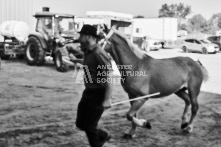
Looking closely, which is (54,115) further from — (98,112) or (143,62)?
(98,112)

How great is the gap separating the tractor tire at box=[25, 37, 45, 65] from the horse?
1012cm

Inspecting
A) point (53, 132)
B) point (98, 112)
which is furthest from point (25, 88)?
point (98, 112)

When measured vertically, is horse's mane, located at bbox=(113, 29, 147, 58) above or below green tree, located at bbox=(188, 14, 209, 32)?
below

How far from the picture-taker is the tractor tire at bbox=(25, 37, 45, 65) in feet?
51.5

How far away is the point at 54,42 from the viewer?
1541 centimetres

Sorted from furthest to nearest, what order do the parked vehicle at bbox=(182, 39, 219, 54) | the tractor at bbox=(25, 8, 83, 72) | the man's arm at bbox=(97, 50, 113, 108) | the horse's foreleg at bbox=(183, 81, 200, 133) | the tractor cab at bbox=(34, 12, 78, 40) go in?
the parked vehicle at bbox=(182, 39, 219, 54) < the tractor cab at bbox=(34, 12, 78, 40) < the tractor at bbox=(25, 8, 83, 72) < the horse's foreleg at bbox=(183, 81, 200, 133) < the man's arm at bbox=(97, 50, 113, 108)

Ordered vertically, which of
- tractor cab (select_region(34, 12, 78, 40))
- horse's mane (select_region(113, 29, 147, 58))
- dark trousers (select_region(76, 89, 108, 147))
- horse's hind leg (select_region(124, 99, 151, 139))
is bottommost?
horse's hind leg (select_region(124, 99, 151, 139))

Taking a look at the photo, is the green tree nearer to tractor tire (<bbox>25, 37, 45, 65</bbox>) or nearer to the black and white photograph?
tractor tire (<bbox>25, 37, 45, 65</bbox>)

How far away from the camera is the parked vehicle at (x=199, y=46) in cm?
2982

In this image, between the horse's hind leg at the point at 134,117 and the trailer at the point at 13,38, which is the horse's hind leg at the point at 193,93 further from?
the trailer at the point at 13,38

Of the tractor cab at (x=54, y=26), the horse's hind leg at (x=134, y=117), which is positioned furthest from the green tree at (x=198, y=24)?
the horse's hind leg at (x=134, y=117)

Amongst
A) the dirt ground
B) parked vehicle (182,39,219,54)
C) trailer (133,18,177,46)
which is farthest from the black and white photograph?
trailer (133,18,177,46)

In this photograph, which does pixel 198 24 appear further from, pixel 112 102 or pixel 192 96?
pixel 192 96

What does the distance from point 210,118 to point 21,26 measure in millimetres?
13272
